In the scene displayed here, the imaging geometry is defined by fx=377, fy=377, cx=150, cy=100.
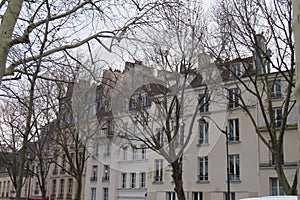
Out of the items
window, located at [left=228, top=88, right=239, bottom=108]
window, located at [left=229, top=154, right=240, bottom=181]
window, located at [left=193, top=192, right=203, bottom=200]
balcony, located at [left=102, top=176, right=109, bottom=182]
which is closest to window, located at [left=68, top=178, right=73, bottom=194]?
balcony, located at [left=102, top=176, right=109, bottom=182]

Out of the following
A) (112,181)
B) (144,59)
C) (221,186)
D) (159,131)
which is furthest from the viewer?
(112,181)

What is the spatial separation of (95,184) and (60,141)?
8163 millimetres

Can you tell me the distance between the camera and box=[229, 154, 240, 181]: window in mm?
16969

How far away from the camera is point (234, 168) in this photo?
56.1 feet

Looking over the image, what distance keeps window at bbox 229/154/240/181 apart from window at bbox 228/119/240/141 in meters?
0.84

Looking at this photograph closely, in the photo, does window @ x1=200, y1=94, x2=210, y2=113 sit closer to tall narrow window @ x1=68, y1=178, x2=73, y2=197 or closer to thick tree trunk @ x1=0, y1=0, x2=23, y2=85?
thick tree trunk @ x1=0, y1=0, x2=23, y2=85

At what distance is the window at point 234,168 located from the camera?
668 inches

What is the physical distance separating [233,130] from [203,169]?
7.70 feet

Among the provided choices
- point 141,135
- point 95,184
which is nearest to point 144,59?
point 141,135

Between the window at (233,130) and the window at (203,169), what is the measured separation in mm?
1578

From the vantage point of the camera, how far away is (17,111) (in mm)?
9984

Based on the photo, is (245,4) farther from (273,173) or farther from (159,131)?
(273,173)

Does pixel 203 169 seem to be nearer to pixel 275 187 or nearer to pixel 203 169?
pixel 203 169

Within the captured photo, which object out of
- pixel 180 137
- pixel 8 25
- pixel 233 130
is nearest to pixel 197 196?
pixel 233 130
